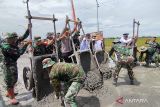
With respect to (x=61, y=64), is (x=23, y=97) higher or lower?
lower

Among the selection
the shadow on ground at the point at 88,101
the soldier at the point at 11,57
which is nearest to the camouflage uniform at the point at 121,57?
the shadow on ground at the point at 88,101

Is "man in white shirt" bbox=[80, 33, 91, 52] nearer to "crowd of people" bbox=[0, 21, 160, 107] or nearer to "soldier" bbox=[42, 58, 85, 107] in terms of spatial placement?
"crowd of people" bbox=[0, 21, 160, 107]

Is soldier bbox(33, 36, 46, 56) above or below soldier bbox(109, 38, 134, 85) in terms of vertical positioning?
above

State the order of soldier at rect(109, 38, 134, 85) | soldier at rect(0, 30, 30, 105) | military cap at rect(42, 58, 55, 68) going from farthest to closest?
soldier at rect(109, 38, 134, 85)
soldier at rect(0, 30, 30, 105)
military cap at rect(42, 58, 55, 68)

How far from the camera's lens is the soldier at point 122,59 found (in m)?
10.6

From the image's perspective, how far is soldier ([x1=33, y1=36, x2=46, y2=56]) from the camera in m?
10.4

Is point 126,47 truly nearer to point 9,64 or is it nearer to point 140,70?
point 140,70

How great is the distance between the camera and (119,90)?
10.0 m

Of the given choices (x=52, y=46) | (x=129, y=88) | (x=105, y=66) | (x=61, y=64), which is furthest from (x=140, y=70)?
(x=61, y=64)

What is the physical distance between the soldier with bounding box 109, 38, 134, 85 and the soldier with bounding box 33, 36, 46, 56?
7.37 feet

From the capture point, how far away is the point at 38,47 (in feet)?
34.4

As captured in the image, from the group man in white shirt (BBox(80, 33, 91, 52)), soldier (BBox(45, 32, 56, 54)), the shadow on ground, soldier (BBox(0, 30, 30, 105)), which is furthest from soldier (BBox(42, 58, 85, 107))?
man in white shirt (BBox(80, 33, 91, 52))

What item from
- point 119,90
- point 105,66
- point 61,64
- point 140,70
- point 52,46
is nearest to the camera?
point 61,64

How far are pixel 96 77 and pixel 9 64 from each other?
106 inches
